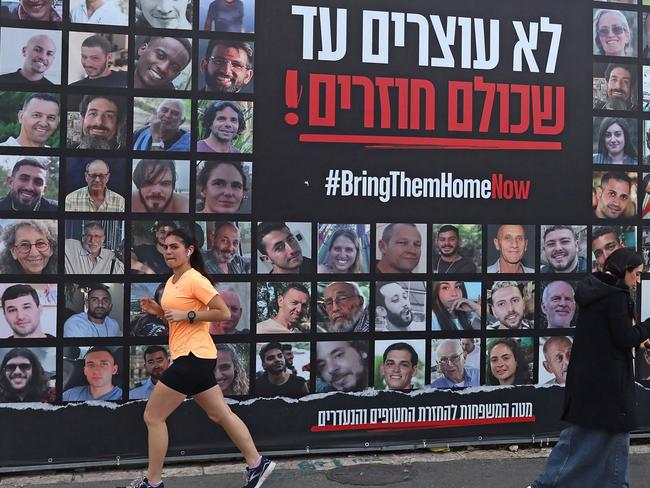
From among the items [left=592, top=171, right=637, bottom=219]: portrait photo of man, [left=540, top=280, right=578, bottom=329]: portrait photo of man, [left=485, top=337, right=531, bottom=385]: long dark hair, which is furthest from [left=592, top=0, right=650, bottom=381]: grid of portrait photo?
[left=485, top=337, right=531, bottom=385]: long dark hair

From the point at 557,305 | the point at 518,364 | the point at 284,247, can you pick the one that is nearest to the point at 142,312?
the point at 284,247

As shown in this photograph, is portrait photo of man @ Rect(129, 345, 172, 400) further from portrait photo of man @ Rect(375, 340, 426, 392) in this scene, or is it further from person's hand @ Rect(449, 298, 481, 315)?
person's hand @ Rect(449, 298, 481, 315)

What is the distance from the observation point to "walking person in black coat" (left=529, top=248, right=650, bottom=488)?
182 inches

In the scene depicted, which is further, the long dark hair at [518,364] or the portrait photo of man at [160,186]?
the long dark hair at [518,364]

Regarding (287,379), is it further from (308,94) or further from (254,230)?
(308,94)

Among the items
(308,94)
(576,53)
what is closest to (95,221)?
(308,94)

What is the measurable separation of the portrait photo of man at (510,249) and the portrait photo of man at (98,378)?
2.85 m

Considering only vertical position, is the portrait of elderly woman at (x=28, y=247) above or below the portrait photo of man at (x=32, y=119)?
below

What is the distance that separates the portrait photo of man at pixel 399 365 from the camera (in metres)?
6.06

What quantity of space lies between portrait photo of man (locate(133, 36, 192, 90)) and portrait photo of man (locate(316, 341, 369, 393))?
84.0 inches

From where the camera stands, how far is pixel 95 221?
557cm

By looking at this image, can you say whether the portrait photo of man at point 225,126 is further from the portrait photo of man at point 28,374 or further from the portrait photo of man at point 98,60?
the portrait photo of man at point 28,374

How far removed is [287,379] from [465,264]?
160cm

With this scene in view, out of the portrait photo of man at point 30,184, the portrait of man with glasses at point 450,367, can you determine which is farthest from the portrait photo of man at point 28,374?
the portrait of man with glasses at point 450,367
